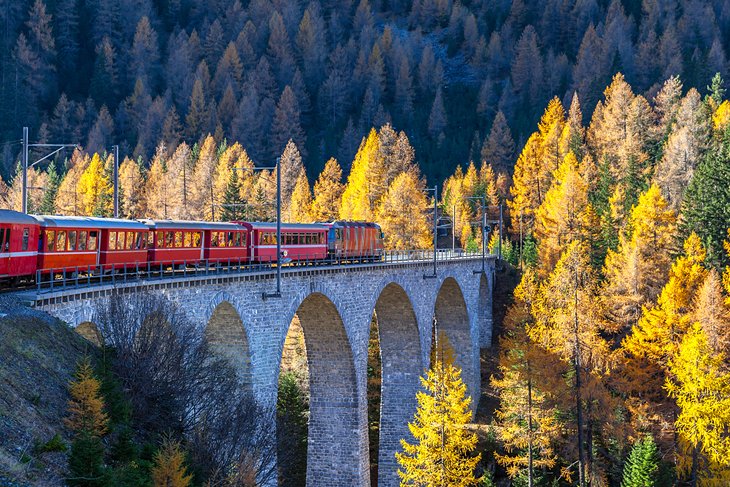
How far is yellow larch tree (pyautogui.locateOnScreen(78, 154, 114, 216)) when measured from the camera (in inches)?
3575

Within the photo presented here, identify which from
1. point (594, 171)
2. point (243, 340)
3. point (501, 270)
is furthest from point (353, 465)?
point (594, 171)

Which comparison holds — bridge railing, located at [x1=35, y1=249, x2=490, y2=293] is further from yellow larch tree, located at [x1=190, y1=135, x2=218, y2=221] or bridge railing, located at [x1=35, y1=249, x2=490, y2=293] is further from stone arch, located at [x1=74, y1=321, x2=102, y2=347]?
yellow larch tree, located at [x1=190, y1=135, x2=218, y2=221]

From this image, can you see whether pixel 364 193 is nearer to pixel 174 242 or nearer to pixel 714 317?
pixel 714 317

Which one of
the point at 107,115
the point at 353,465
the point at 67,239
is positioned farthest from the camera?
the point at 107,115

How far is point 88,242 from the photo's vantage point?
30.3 metres

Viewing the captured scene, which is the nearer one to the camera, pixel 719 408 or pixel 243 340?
pixel 243 340

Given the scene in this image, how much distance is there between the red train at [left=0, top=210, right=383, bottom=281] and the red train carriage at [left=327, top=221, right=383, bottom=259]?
2.36 m

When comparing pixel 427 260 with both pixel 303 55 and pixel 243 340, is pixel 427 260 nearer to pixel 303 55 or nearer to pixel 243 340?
pixel 243 340

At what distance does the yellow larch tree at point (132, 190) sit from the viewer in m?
97.6

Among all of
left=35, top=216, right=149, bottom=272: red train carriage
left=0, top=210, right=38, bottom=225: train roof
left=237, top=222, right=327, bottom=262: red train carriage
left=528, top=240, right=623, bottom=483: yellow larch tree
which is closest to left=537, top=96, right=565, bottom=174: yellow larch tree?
left=528, top=240, right=623, bottom=483: yellow larch tree

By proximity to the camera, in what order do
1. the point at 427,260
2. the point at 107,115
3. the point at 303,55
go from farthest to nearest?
the point at 303,55, the point at 107,115, the point at 427,260

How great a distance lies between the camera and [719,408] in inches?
1642

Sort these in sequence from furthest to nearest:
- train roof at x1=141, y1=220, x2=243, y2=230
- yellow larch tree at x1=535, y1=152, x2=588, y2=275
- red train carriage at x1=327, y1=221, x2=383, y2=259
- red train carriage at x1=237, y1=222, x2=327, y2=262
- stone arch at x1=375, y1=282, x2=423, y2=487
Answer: yellow larch tree at x1=535, y1=152, x2=588, y2=275 < red train carriage at x1=327, y1=221, x2=383, y2=259 < stone arch at x1=375, y1=282, x2=423, y2=487 < red train carriage at x1=237, y1=222, x2=327, y2=262 < train roof at x1=141, y1=220, x2=243, y2=230

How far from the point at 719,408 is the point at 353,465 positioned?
61.0 feet
